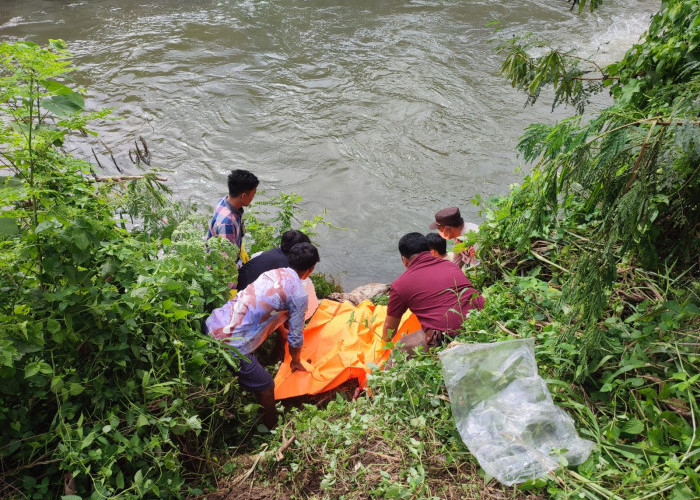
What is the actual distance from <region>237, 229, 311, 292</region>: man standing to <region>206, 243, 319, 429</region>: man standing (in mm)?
538

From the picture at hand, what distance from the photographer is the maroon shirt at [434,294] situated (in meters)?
3.68

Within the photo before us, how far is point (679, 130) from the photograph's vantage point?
1946mm

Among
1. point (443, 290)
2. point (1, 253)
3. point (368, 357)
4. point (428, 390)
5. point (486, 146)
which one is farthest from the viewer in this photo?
point (486, 146)

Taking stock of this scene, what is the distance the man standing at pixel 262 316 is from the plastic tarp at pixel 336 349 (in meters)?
0.35

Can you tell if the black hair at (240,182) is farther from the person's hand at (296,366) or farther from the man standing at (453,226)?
the man standing at (453,226)

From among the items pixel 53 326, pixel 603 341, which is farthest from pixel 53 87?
pixel 603 341

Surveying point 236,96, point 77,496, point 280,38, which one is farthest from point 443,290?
point 280,38

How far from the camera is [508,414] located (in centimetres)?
249

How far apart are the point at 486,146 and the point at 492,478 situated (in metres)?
6.49

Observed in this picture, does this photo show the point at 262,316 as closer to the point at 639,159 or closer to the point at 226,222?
the point at 226,222

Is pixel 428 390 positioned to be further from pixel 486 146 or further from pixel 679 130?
pixel 486 146

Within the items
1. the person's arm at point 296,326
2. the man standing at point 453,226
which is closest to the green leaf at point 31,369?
the person's arm at point 296,326

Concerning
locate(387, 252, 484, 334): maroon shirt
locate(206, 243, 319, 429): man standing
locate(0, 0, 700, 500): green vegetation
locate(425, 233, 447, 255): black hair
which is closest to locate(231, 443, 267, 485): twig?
locate(0, 0, 700, 500): green vegetation

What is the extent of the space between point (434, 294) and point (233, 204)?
197 centimetres
